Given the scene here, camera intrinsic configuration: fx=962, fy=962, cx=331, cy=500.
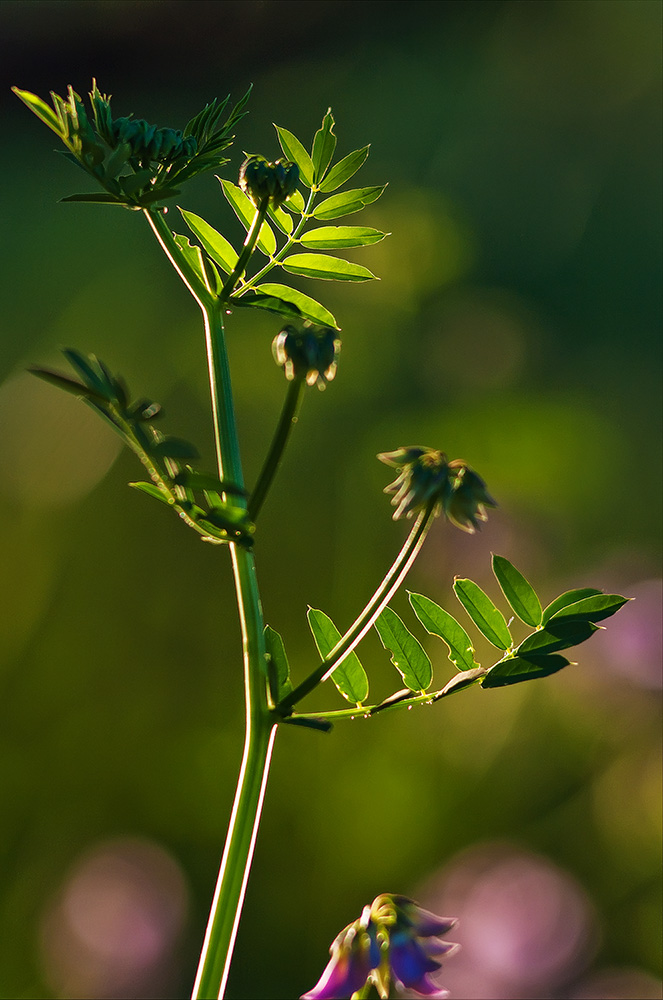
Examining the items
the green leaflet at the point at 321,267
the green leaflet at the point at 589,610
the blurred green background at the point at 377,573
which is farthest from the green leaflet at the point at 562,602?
the blurred green background at the point at 377,573

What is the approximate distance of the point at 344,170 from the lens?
28 centimetres

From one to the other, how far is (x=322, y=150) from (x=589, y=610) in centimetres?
15

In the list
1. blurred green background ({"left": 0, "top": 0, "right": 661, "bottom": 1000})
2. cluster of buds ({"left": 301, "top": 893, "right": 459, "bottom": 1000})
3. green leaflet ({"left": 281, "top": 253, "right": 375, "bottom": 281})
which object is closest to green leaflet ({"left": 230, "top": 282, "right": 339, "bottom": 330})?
green leaflet ({"left": 281, "top": 253, "right": 375, "bottom": 281})

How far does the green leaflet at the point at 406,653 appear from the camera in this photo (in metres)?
0.28

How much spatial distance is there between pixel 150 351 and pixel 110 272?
7.6 inches

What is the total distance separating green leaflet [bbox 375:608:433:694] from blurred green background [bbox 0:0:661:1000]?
538 millimetres

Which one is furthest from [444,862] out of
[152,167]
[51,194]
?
[51,194]

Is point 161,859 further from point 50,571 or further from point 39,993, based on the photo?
point 50,571

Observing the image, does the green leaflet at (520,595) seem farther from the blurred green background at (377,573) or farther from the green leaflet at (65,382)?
the blurred green background at (377,573)

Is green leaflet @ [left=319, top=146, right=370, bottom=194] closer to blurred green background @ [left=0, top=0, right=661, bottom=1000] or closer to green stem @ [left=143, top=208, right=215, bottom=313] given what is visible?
green stem @ [left=143, top=208, right=215, bottom=313]

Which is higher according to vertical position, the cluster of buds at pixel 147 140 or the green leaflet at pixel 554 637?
the cluster of buds at pixel 147 140

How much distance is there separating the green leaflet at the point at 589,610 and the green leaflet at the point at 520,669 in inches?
0.6

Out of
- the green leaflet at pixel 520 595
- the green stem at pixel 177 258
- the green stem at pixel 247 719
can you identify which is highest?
the green stem at pixel 177 258

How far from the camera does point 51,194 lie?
154cm
